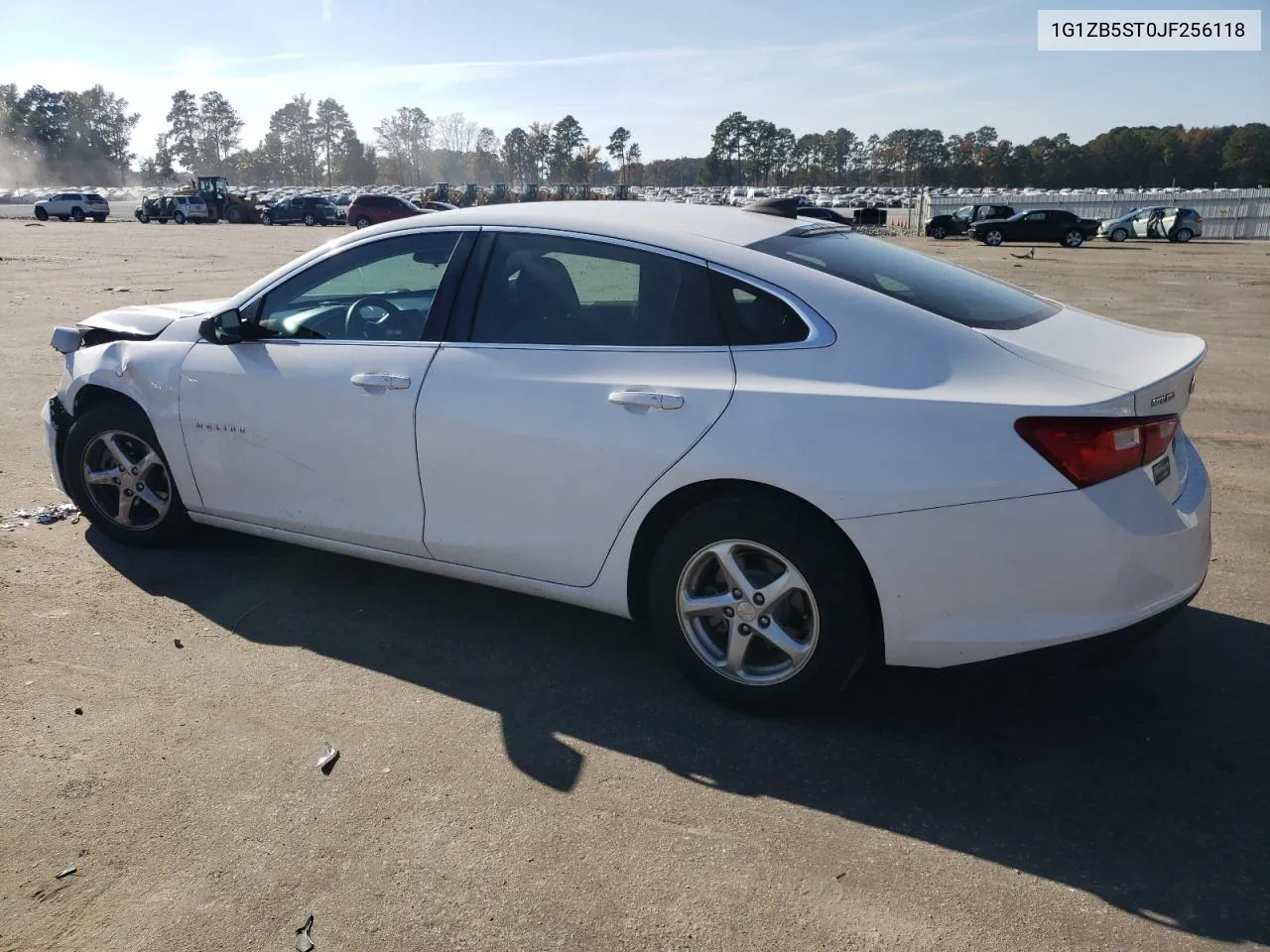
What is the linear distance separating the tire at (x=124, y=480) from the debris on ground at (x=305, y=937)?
2.75 meters

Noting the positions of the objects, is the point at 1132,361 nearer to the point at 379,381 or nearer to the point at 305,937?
the point at 379,381

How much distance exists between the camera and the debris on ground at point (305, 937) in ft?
7.96

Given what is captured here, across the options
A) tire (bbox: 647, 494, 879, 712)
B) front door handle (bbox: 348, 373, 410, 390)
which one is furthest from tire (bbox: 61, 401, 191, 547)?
tire (bbox: 647, 494, 879, 712)

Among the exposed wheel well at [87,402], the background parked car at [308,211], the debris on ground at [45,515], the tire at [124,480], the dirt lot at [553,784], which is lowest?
the dirt lot at [553,784]

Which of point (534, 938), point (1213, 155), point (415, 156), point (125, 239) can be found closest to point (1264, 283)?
point (534, 938)

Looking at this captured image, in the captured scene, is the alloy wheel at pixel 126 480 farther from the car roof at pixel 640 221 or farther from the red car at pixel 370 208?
the red car at pixel 370 208

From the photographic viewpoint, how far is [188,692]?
11.9 feet

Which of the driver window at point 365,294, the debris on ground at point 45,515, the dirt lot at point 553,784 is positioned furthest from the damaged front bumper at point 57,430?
the driver window at point 365,294

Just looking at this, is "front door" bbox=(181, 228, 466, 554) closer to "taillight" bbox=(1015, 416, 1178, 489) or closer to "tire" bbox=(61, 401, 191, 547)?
"tire" bbox=(61, 401, 191, 547)

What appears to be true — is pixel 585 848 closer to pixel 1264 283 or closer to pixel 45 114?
pixel 1264 283

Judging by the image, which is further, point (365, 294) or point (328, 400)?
point (365, 294)

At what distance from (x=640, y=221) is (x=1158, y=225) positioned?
43848mm

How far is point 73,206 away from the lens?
56844 mm

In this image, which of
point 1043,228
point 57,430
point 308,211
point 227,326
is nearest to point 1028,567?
point 227,326
